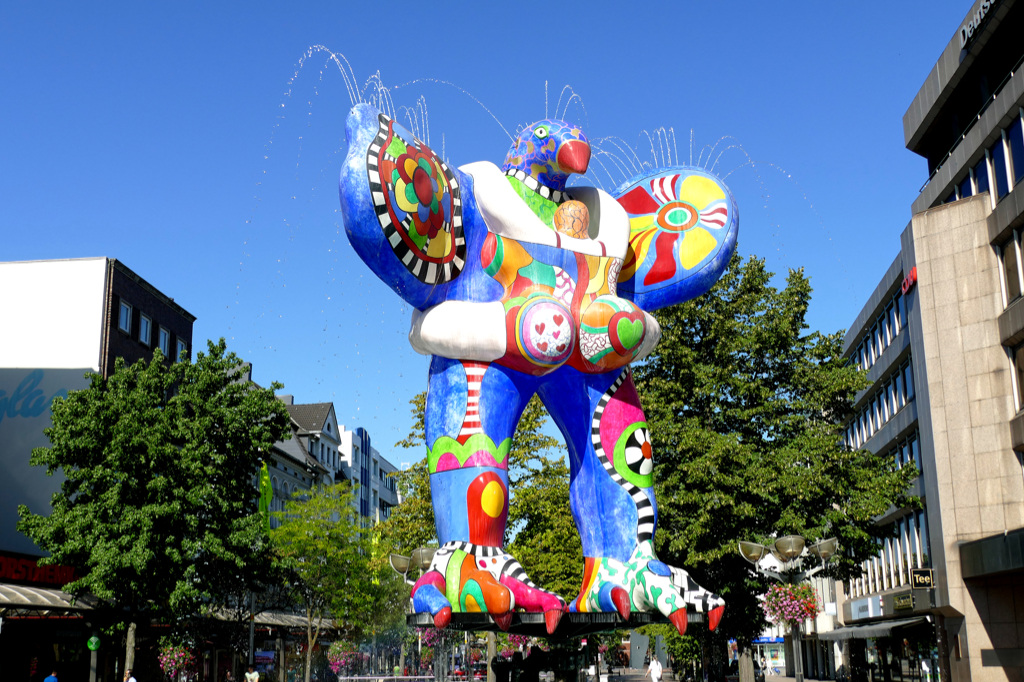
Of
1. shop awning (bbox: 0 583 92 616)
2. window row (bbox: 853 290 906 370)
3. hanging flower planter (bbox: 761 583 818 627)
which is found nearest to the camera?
hanging flower planter (bbox: 761 583 818 627)

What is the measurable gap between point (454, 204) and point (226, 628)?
26.8 meters

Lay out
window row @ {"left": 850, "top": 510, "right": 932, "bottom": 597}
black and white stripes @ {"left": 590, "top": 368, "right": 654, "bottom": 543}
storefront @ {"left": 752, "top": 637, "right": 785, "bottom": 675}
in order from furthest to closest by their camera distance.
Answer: storefront @ {"left": 752, "top": 637, "right": 785, "bottom": 675}, window row @ {"left": 850, "top": 510, "right": 932, "bottom": 597}, black and white stripes @ {"left": 590, "top": 368, "right": 654, "bottom": 543}

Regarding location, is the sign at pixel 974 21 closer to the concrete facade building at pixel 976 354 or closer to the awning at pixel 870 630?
the concrete facade building at pixel 976 354

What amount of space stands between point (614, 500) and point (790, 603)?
7.89 meters

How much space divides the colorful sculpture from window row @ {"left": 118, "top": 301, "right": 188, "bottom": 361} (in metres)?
23.4

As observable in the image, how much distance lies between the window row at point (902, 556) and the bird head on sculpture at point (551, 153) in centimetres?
2276

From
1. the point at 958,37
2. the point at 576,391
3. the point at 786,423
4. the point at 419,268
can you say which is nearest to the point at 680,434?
the point at 786,423

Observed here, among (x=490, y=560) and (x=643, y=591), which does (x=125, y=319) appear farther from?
(x=643, y=591)

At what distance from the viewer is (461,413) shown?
9.59 metres

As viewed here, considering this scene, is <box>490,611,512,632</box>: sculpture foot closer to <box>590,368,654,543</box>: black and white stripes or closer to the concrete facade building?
<box>590,368,654,543</box>: black and white stripes

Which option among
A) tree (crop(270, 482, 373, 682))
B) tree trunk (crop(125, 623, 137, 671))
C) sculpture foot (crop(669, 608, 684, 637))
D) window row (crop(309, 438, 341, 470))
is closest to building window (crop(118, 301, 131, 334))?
tree (crop(270, 482, 373, 682))

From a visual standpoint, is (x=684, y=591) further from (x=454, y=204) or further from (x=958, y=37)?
(x=958, y=37)

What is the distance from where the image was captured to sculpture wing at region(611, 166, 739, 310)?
11023 mm

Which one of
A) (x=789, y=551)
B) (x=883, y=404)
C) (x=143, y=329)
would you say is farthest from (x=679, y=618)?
(x=883, y=404)
